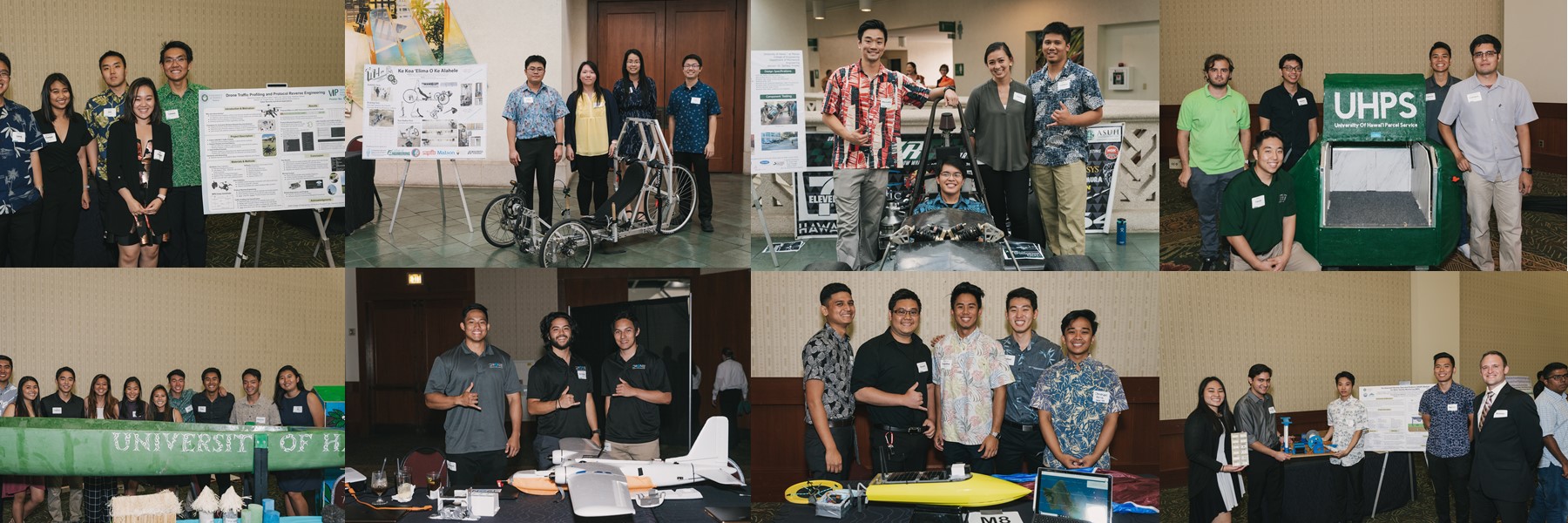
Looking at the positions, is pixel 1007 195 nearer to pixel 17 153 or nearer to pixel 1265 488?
pixel 1265 488

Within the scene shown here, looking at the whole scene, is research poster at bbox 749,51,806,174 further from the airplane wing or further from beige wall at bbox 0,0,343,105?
beige wall at bbox 0,0,343,105

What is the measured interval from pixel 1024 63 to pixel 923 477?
2.06 metres

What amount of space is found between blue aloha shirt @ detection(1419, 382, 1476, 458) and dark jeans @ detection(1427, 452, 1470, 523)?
5 cm

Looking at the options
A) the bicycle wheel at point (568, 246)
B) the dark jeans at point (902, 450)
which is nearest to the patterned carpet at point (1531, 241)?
the dark jeans at point (902, 450)

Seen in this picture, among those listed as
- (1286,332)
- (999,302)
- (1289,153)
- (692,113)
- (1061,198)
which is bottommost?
(1286,332)

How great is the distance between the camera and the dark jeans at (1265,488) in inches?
248

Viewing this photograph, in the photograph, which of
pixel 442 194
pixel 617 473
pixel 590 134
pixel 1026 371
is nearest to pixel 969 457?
pixel 1026 371

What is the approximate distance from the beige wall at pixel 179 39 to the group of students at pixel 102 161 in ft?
0.23

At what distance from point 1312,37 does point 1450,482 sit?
252 centimetres

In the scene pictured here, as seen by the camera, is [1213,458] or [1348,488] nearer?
[1213,458]

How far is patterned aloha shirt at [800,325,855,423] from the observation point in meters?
6.25

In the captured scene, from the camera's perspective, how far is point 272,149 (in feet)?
21.6

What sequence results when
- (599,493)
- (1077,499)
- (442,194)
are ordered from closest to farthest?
(1077,499) < (599,493) < (442,194)

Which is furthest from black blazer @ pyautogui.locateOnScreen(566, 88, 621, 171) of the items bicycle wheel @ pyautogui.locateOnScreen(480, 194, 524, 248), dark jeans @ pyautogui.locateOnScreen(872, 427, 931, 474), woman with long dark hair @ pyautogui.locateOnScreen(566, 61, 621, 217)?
dark jeans @ pyautogui.locateOnScreen(872, 427, 931, 474)
